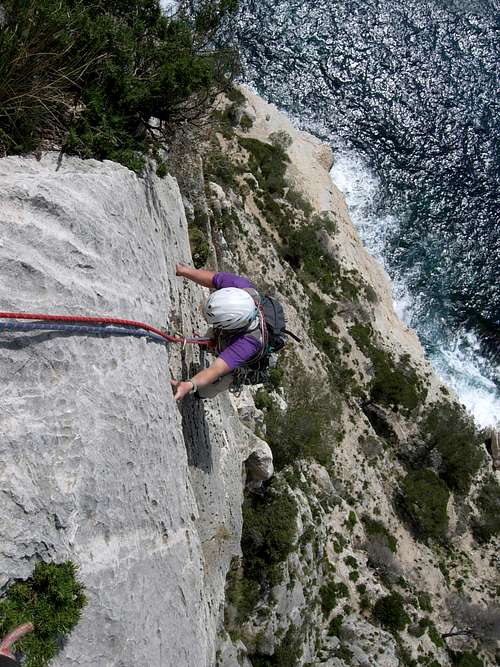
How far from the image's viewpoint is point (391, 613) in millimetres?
20562

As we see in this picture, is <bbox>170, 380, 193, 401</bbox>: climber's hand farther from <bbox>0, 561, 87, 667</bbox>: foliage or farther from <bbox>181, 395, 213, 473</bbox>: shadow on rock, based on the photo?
<bbox>0, 561, 87, 667</bbox>: foliage

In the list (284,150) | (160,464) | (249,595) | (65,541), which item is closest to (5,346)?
(65,541)

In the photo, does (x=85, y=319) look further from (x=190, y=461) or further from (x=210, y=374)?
(x=190, y=461)

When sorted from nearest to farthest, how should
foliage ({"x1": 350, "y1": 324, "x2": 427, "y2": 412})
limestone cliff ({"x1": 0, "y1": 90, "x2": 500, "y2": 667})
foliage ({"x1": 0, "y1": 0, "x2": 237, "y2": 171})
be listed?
limestone cliff ({"x1": 0, "y1": 90, "x2": 500, "y2": 667}) < foliage ({"x1": 0, "y1": 0, "x2": 237, "y2": 171}) < foliage ({"x1": 350, "y1": 324, "x2": 427, "y2": 412})

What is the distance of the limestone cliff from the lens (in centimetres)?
551

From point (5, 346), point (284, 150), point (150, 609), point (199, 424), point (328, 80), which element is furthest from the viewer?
point (328, 80)

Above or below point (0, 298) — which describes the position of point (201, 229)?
below

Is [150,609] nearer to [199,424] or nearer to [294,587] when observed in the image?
[199,424]

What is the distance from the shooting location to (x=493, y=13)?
53.0 m

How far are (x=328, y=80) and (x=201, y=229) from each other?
129ft

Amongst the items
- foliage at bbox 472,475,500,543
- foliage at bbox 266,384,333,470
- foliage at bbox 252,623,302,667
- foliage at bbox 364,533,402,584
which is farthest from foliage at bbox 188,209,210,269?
foliage at bbox 472,475,500,543

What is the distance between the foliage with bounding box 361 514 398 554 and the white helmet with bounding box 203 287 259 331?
2005cm

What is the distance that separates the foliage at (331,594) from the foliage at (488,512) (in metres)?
13.6

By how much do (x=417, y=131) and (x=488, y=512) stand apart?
107 feet
